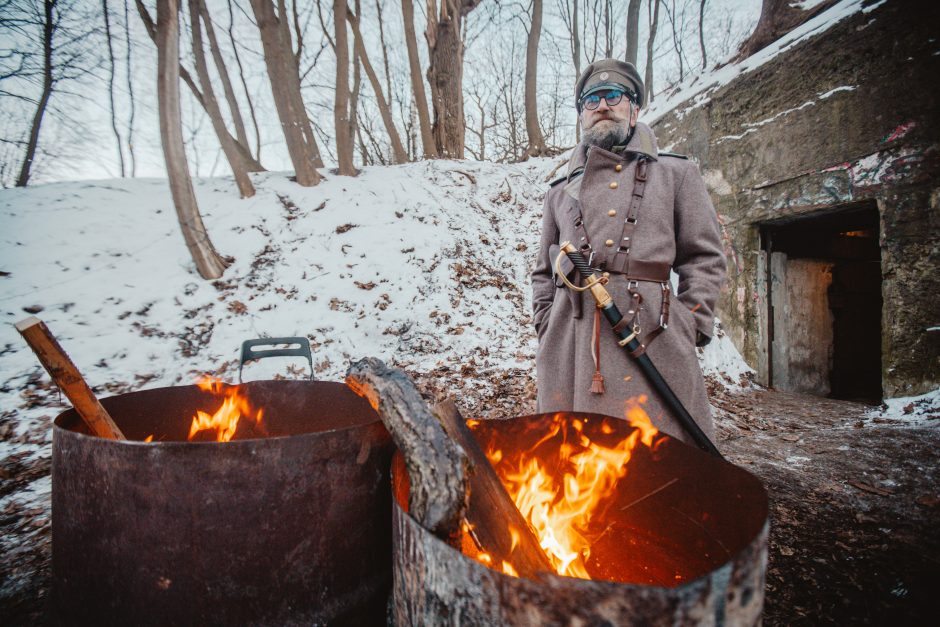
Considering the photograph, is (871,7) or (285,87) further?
(285,87)

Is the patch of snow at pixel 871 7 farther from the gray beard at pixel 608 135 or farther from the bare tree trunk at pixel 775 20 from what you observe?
the gray beard at pixel 608 135

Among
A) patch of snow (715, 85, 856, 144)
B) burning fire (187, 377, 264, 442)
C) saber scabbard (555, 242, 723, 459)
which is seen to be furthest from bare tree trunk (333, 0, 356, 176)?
saber scabbard (555, 242, 723, 459)

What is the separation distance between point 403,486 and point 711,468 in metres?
0.97

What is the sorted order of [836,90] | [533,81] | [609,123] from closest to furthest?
[609,123], [836,90], [533,81]

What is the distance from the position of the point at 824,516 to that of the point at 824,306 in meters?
5.92

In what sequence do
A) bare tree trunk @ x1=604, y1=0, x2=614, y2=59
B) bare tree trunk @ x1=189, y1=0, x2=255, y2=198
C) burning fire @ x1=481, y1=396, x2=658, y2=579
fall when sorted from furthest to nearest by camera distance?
bare tree trunk @ x1=604, y1=0, x2=614, y2=59 → bare tree trunk @ x1=189, y1=0, x2=255, y2=198 → burning fire @ x1=481, y1=396, x2=658, y2=579

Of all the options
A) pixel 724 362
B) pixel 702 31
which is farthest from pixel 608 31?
pixel 724 362

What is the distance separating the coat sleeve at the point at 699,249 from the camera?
1871 millimetres

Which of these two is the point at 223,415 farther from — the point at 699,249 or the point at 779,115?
the point at 779,115

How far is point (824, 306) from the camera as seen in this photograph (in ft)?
21.4

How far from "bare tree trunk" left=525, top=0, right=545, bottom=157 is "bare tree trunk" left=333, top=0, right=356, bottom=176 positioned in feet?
18.5

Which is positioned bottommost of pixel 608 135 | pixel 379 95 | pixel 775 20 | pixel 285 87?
pixel 608 135

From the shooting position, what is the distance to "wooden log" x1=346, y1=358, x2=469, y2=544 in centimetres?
89

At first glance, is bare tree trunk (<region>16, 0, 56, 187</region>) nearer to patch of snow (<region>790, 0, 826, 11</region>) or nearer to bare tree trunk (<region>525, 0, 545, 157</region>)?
bare tree trunk (<region>525, 0, 545, 157</region>)
